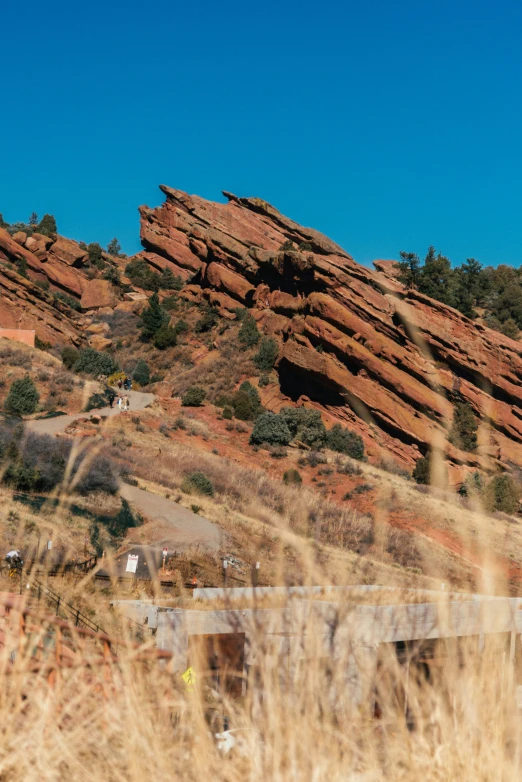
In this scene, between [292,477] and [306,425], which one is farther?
[306,425]

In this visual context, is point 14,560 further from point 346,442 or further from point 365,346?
point 365,346

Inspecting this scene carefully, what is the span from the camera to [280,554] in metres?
2.73

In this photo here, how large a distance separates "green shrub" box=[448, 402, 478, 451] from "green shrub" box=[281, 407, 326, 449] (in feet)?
25.6

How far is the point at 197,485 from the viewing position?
30.2 metres

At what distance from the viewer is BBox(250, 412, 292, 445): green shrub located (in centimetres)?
4148

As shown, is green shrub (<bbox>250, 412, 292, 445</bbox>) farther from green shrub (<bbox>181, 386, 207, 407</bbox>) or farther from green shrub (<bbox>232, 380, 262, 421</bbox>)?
green shrub (<bbox>181, 386, 207, 407</bbox>)

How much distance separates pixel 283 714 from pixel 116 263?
8614cm

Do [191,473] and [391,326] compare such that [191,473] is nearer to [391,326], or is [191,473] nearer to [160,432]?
[160,432]

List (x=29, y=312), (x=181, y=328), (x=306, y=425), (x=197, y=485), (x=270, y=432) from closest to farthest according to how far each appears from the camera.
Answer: (x=197, y=485) → (x=270, y=432) → (x=306, y=425) → (x=29, y=312) → (x=181, y=328)

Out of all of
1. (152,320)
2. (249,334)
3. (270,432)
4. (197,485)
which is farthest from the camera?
(152,320)

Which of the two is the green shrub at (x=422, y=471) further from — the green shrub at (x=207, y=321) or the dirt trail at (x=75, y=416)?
the green shrub at (x=207, y=321)

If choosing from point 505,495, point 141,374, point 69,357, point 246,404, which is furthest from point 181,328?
point 505,495

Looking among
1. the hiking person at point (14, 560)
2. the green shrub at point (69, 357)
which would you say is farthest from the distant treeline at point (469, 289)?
the hiking person at point (14, 560)

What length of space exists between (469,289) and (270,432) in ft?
123
